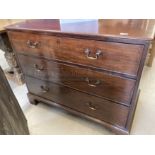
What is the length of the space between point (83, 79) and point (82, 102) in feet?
0.85

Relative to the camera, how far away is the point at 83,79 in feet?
3.61

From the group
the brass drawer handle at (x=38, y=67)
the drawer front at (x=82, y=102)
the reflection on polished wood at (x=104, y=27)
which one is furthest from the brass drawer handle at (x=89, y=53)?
the brass drawer handle at (x=38, y=67)

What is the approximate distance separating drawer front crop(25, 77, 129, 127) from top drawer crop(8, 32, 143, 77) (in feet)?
1.03

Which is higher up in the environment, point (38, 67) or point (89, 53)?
point (89, 53)

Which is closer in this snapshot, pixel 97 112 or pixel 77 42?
pixel 77 42

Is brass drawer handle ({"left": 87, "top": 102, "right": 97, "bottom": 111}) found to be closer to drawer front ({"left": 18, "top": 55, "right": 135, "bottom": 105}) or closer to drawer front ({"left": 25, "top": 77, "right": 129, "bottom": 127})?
drawer front ({"left": 25, "top": 77, "right": 129, "bottom": 127})

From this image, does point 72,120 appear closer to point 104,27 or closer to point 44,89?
point 44,89

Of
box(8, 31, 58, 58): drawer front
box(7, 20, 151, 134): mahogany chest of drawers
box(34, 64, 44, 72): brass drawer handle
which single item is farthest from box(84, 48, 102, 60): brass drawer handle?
box(34, 64, 44, 72): brass drawer handle

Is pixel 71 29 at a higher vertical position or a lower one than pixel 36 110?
higher

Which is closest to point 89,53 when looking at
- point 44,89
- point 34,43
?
point 34,43
